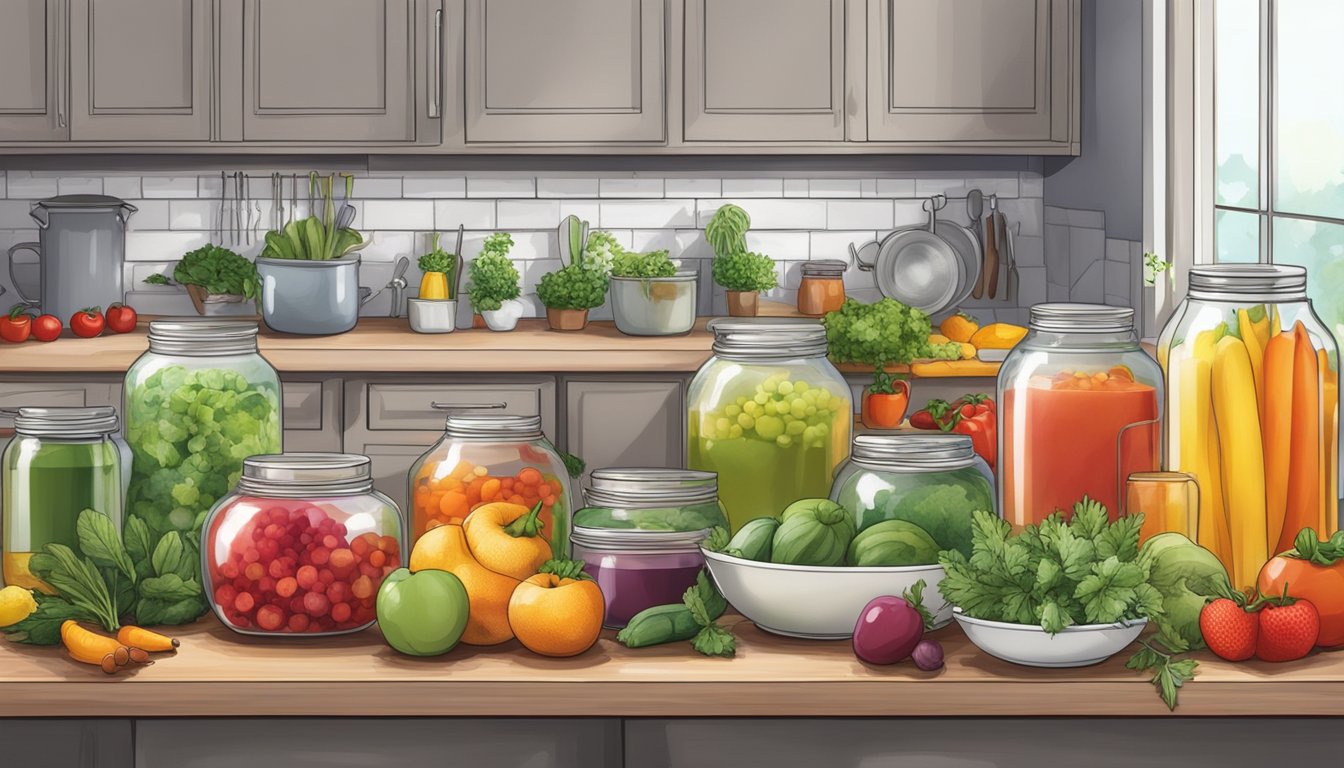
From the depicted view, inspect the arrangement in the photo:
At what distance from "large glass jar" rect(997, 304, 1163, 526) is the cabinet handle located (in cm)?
286

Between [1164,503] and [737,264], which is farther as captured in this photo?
[737,264]

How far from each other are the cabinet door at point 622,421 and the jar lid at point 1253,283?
7.78ft

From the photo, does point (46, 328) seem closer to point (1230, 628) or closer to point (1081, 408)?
point (1081, 408)

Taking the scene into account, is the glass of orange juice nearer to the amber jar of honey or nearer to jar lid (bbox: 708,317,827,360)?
jar lid (bbox: 708,317,827,360)

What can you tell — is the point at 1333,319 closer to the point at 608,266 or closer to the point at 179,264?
the point at 608,266

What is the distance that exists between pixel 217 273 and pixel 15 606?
2990mm

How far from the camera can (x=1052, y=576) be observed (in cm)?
129

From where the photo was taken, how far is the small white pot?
4109 millimetres

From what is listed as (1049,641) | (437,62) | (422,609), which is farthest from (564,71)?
(1049,641)

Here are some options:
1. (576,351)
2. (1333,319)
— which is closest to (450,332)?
(576,351)

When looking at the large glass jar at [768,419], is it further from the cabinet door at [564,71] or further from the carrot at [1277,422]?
A: the cabinet door at [564,71]

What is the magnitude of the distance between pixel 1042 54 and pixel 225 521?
11.0 feet

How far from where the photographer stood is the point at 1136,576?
4.23 feet

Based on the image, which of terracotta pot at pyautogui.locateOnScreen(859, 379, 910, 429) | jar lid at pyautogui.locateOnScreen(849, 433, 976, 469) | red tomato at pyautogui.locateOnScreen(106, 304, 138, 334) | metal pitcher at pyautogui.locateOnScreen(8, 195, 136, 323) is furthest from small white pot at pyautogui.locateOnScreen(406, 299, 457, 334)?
jar lid at pyautogui.locateOnScreen(849, 433, 976, 469)
